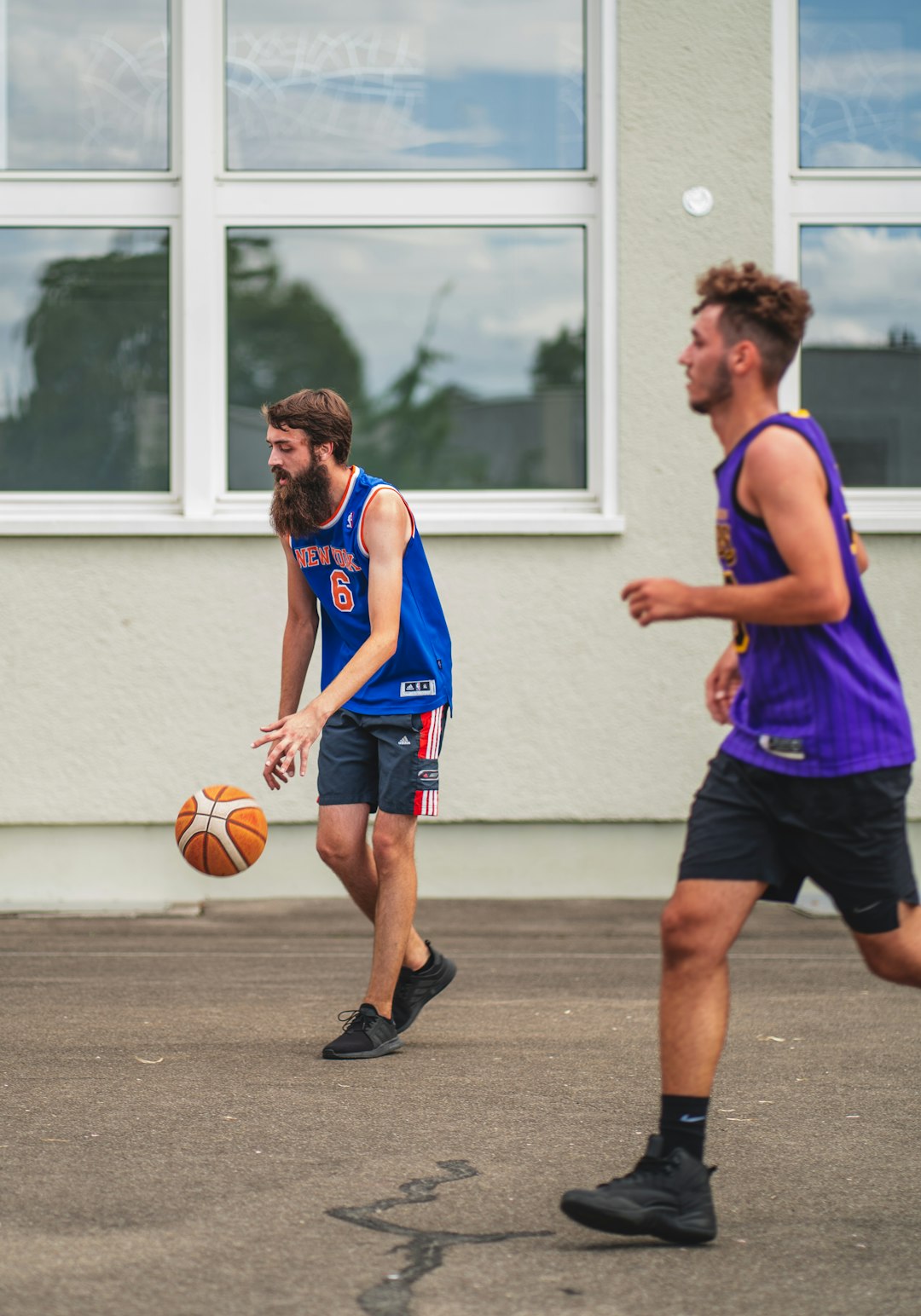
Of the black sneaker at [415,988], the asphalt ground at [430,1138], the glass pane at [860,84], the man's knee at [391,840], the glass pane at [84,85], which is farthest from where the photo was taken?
the glass pane at [860,84]

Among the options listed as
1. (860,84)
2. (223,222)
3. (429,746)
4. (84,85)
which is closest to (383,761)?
(429,746)

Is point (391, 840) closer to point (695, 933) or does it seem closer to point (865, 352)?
point (695, 933)

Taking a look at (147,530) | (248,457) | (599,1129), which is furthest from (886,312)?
(599,1129)

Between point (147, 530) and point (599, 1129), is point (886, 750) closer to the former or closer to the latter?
point (599, 1129)

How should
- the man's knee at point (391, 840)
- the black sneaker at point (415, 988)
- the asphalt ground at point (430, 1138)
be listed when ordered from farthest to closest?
the black sneaker at point (415, 988), the man's knee at point (391, 840), the asphalt ground at point (430, 1138)

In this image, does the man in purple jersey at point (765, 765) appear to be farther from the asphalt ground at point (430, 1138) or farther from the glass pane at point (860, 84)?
the glass pane at point (860, 84)

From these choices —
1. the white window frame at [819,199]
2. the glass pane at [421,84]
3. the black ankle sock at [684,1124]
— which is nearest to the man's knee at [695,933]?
the black ankle sock at [684,1124]

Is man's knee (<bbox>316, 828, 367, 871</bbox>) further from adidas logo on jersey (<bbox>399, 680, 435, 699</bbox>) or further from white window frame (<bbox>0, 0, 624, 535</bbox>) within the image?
white window frame (<bbox>0, 0, 624, 535</bbox>)

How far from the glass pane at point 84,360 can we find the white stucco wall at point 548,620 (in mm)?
605

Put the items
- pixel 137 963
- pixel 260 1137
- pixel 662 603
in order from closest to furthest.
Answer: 1. pixel 662 603
2. pixel 260 1137
3. pixel 137 963

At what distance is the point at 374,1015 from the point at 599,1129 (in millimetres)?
1160

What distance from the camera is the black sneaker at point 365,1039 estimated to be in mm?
5457

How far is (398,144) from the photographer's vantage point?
940 centimetres

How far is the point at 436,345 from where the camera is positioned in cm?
946
